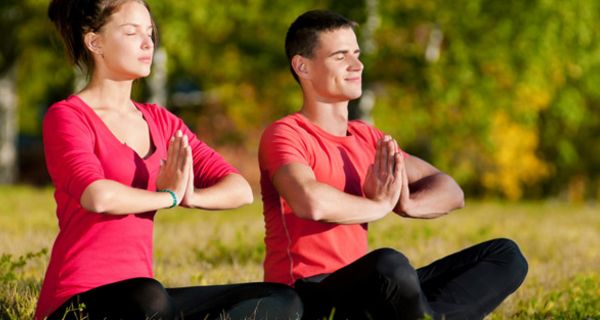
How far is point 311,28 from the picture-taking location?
5.35m

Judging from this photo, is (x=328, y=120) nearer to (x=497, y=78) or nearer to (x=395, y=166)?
(x=395, y=166)

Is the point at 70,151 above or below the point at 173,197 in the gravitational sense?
above

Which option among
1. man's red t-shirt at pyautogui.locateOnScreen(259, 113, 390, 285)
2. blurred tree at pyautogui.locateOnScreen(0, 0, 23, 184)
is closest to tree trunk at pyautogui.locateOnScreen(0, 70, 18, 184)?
blurred tree at pyautogui.locateOnScreen(0, 0, 23, 184)

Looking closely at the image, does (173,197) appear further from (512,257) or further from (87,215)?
(512,257)

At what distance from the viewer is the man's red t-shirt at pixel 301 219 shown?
5070 mm

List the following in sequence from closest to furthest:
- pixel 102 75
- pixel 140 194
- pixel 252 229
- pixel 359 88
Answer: pixel 140 194 < pixel 102 75 < pixel 359 88 < pixel 252 229

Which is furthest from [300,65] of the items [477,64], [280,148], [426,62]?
[477,64]

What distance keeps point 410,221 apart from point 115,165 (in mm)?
9515

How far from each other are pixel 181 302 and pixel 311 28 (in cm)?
151

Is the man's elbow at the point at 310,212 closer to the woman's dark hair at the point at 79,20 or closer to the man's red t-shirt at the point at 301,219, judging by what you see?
the man's red t-shirt at the point at 301,219

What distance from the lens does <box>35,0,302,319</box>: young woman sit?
4.50 meters

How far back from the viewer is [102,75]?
483cm

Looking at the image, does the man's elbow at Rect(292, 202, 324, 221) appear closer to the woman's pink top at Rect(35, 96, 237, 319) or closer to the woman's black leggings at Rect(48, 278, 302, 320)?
the woman's black leggings at Rect(48, 278, 302, 320)

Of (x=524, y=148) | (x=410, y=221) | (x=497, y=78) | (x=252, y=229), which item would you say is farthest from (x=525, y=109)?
(x=252, y=229)
